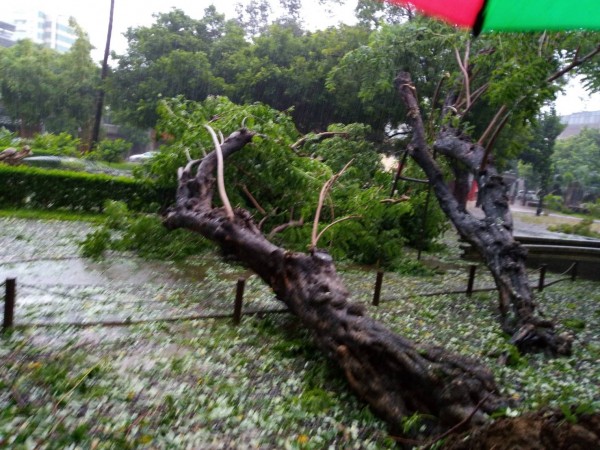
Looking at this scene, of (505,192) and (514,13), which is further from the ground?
(514,13)

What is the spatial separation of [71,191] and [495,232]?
31.3ft

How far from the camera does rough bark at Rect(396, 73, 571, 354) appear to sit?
541 centimetres

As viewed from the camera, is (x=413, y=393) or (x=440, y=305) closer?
(x=413, y=393)

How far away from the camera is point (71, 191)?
1249 cm

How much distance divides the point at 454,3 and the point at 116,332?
405 centimetres

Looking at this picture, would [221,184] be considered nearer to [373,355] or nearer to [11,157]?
[373,355]

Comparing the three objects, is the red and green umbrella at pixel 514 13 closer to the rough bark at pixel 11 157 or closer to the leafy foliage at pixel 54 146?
the rough bark at pixel 11 157

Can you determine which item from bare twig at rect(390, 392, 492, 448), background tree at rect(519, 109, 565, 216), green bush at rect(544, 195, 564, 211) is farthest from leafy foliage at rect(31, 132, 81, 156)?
green bush at rect(544, 195, 564, 211)

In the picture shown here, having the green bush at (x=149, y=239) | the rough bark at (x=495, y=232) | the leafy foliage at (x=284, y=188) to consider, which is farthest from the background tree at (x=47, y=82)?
the rough bark at (x=495, y=232)

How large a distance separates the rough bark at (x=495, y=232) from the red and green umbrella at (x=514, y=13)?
4030 mm

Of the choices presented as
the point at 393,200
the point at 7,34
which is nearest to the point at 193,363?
the point at 393,200

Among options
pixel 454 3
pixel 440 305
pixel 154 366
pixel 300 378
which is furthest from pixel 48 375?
pixel 440 305

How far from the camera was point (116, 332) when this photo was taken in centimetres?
482

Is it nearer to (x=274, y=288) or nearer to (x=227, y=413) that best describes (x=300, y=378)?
(x=227, y=413)
